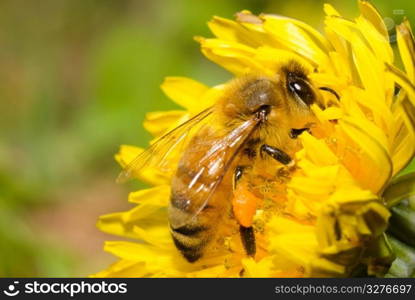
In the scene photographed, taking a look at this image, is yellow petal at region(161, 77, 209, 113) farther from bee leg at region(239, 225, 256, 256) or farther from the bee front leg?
bee leg at region(239, 225, 256, 256)

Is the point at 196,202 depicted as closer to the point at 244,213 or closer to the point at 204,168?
the point at 204,168

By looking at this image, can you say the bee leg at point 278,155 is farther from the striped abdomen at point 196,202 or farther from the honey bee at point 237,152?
the striped abdomen at point 196,202

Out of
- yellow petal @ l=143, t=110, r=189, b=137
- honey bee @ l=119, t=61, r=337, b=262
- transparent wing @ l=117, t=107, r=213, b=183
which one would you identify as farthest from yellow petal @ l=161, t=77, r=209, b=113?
honey bee @ l=119, t=61, r=337, b=262

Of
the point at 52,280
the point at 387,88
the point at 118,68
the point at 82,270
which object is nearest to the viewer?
the point at 387,88

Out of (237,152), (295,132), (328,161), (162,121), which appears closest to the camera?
(328,161)

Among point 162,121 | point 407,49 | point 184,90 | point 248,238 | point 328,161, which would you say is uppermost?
point 184,90

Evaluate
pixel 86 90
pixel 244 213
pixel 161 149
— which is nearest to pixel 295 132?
pixel 244 213

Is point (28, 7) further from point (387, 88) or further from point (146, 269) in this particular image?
point (387, 88)

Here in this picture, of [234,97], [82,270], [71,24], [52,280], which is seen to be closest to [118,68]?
[71,24]
